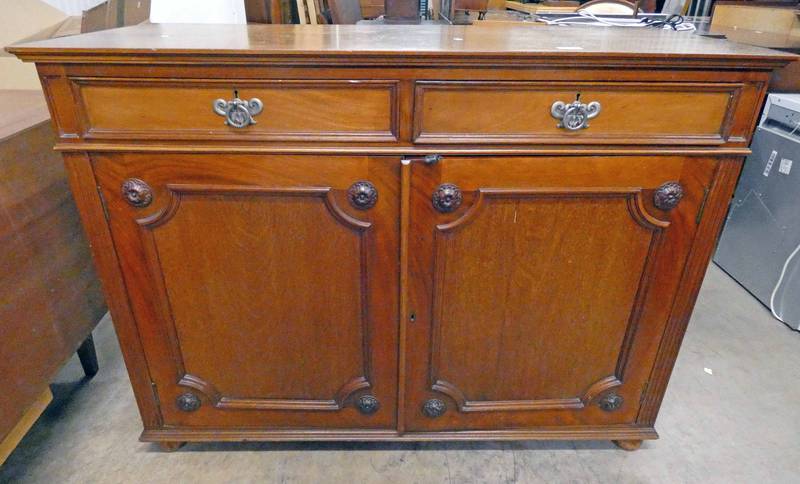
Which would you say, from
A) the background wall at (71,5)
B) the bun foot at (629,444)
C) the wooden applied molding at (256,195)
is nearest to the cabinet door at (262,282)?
the wooden applied molding at (256,195)

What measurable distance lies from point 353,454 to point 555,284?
62 centimetres

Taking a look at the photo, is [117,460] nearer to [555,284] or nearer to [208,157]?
[208,157]

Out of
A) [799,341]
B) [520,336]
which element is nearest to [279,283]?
[520,336]

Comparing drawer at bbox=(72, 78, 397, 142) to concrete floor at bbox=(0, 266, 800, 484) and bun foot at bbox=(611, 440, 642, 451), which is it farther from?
bun foot at bbox=(611, 440, 642, 451)

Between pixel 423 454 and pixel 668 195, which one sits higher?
pixel 668 195

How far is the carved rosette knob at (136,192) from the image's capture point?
881 mm

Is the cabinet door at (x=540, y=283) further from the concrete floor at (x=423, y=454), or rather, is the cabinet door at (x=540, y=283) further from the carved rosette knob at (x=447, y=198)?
the concrete floor at (x=423, y=454)

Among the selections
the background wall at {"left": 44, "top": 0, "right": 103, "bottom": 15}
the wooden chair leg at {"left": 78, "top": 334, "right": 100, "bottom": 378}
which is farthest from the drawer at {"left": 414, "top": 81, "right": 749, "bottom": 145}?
the background wall at {"left": 44, "top": 0, "right": 103, "bottom": 15}

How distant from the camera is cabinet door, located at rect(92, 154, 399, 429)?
34.8 inches

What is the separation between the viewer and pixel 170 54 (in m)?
0.78

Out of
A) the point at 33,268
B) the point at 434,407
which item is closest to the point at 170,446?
the point at 33,268

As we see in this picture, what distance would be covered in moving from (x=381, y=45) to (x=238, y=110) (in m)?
0.26

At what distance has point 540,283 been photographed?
0.99m

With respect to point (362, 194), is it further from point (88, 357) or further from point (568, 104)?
point (88, 357)
